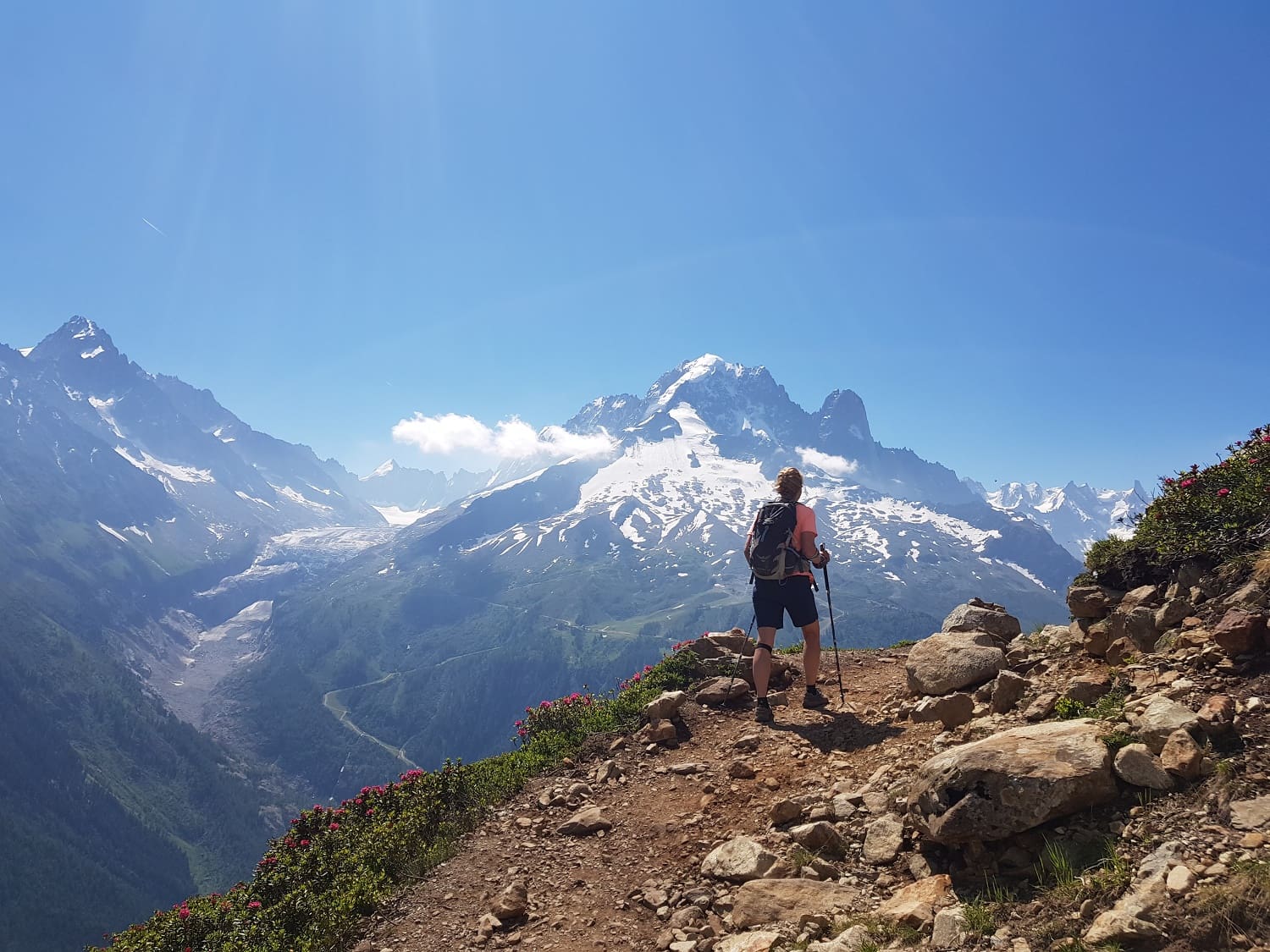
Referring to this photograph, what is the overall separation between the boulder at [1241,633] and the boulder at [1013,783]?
1.83 metres

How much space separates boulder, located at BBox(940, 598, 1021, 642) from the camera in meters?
14.0

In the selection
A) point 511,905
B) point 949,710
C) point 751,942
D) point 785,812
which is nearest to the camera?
point 751,942

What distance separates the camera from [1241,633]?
7000 millimetres

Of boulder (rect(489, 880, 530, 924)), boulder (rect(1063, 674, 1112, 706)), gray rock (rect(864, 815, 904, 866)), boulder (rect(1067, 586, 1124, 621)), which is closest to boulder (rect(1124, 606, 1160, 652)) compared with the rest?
boulder (rect(1063, 674, 1112, 706))

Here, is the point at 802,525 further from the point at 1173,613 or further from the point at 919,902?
the point at 919,902

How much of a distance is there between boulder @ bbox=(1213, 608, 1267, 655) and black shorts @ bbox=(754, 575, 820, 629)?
19.8ft

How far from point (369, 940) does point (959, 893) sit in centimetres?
733

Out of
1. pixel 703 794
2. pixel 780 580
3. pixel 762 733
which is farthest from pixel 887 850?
pixel 780 580

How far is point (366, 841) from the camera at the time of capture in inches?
435

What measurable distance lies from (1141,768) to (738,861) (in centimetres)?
441

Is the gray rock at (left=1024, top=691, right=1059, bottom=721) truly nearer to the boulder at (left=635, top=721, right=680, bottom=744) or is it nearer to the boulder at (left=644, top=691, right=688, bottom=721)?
the boulder at (left=635, top=721, right=680, bottom=744)

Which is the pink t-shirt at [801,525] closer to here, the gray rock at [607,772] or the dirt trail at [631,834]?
the dirt trail at [631,834]

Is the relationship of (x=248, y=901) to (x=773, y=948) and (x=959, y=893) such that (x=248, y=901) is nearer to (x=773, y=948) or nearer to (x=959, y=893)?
(x=773, y=948)

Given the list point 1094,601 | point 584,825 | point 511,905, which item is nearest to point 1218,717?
point 1094,601
